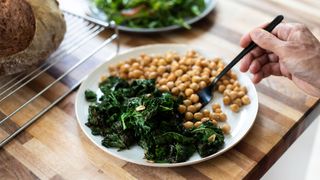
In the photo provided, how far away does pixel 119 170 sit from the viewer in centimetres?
115

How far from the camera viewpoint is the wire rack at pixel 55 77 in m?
1.30

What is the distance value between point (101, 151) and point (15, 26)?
16.2 inches

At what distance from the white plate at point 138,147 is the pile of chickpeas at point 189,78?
0.06ft

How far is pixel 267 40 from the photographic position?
1.18 meters

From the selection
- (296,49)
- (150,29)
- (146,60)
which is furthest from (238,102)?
(150,29)

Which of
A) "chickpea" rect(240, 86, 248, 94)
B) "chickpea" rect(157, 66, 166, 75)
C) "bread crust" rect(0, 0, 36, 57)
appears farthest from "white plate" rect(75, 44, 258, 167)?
"bread crust" rect(0, 0, 36, 57)

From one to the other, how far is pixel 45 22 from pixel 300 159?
3.16 feet

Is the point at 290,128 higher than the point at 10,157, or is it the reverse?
the point at 290,128

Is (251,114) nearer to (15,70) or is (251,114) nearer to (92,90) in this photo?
(92,90)

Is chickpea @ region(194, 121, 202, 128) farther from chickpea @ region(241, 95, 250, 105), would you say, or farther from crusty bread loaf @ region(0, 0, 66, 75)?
crusty bread loaf @ region(0, 0, 66, 75)

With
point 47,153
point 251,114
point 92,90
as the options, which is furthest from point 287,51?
point 47,153

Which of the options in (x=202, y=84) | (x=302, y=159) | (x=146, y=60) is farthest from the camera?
(x=302, y=159)

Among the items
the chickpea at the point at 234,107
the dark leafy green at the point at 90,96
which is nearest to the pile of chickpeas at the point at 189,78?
the chickpea at the point at 234,107

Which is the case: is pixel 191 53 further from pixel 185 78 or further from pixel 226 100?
pixel 226 100
